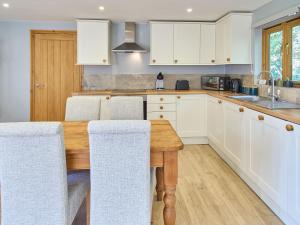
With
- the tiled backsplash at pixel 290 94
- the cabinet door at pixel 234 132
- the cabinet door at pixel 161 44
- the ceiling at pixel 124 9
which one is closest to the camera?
the tiled backsplash at pixel 290 94

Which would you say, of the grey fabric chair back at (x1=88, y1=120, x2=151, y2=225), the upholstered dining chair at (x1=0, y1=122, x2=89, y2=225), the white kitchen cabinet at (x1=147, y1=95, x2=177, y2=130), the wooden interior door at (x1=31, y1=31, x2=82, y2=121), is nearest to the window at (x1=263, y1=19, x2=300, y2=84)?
the white kitchen cabinet at (x1=147, y1=95, x2=177, y2=130)

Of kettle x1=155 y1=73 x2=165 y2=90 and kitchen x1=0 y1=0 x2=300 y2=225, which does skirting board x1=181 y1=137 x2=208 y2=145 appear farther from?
kettle x1=155 y1=73 x2=165 y2=90

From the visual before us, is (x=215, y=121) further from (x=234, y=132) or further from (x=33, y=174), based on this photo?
(x=33, y=174)

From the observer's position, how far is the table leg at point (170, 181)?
1860mm

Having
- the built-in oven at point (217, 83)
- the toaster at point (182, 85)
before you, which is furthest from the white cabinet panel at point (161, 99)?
the built-in oven at point (217, 83)

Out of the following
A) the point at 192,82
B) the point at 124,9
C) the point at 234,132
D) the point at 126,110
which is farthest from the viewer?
the point at 192,82

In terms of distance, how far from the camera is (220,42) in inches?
193

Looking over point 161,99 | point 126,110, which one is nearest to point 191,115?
point 161,99

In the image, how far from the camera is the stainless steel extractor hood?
4978 mm

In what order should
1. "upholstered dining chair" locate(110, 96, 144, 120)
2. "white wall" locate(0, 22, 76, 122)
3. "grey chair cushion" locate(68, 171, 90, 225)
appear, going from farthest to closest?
1. "white wall" locate(0, 22, 76, 122)
2. "upholstered dining chair" locate(110, 96, 144, 120)
3. "grey chair cushion" locate(68, 171, 90, 225)

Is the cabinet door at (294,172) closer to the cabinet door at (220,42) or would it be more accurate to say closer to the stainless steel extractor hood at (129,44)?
the cabinet door at (220,42)

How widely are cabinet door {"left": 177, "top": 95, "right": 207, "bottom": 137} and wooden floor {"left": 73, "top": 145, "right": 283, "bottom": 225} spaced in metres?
1.06

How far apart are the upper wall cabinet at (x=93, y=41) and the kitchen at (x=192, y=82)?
0.02 m

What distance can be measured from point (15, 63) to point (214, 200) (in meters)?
4.42
